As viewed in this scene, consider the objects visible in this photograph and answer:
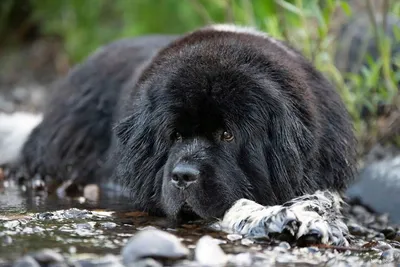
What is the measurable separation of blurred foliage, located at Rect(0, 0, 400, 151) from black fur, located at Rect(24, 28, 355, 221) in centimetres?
96

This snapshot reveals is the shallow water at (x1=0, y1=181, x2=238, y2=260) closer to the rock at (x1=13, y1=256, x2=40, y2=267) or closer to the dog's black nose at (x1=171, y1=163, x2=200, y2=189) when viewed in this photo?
the rock at (x1=13, y1=256, x2=40, y2=267)

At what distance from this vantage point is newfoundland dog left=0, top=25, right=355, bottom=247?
396 centimetres

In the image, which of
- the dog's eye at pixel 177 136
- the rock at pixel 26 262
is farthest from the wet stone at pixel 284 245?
the rock at pixel 26 262

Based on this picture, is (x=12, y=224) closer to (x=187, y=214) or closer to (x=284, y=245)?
(x=187, y=214)

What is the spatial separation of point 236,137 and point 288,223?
747 millimetres

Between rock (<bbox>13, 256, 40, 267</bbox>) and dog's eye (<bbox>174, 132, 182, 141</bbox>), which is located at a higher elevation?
dog's eye (<bbox>174, 132, 182, 141</bbox>)

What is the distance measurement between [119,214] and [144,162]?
0.37 metres

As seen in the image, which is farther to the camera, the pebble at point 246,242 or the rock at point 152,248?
the pebble at point 246,242

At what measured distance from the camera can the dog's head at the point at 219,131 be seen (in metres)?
4.02

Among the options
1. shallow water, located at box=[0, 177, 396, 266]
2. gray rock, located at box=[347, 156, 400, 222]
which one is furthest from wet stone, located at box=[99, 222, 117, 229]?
gray rock, located at box=[347, 156, 400, 222]

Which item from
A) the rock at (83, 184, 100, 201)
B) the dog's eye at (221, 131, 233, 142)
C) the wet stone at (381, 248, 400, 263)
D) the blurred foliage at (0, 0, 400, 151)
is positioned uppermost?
the blurred foliage at (0, 0, 400, 151)

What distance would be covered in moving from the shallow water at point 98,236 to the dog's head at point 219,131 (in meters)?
0.21

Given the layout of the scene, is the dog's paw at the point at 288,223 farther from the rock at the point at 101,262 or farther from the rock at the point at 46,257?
the rock at the point at 46,257

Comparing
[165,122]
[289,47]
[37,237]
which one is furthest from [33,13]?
[37,237]
